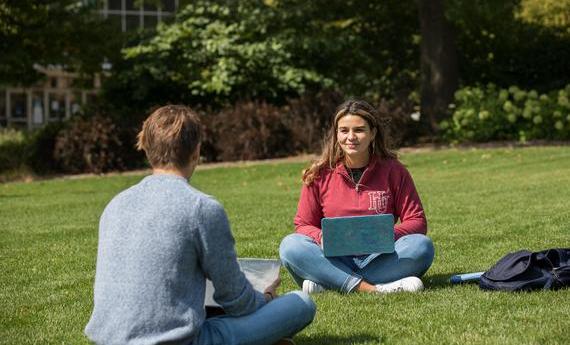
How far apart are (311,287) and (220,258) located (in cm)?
236

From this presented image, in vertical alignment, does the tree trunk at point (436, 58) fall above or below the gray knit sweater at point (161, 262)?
above

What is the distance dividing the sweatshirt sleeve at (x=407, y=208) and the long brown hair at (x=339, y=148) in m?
0.21

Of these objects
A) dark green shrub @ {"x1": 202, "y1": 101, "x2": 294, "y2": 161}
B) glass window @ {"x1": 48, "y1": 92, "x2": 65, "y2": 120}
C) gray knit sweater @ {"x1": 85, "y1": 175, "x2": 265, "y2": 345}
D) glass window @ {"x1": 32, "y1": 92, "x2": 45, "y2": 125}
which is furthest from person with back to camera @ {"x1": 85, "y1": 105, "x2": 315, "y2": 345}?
glass window @ {"x1": 48, "y1": 92, "x2": 65, "y2": 120}

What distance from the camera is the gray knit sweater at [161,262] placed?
3893mm

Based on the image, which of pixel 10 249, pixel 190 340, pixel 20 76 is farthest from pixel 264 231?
pixel 20 76

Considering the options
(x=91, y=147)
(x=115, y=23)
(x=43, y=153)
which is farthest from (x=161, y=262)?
(x=115, y=23)

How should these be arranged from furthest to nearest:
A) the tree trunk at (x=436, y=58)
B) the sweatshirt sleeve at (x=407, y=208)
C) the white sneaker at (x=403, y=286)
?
the tree trunk at (x=436, y=58)
the sweatshirt sleeve at (x=407, y=208)
the white sneaker at (x=403, y=286)

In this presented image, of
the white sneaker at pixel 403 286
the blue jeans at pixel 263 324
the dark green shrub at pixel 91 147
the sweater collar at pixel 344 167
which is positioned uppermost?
the sweater collar at pixel 344 167

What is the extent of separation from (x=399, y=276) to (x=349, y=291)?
1.22 feet

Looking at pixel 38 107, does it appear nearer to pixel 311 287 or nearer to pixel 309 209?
pixel 309 209

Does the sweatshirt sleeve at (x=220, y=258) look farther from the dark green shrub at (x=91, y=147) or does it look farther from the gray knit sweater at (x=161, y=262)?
the dark green shrub at (x=91, y=147)

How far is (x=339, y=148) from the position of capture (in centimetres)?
642

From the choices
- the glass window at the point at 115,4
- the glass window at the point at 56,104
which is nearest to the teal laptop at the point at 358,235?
the glass window at the point at 56,104

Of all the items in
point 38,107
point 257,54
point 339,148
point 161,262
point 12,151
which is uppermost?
point 257,54
